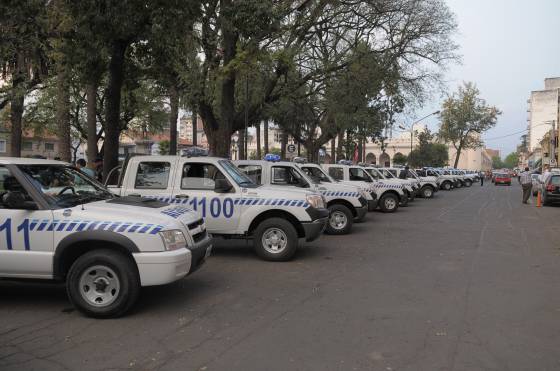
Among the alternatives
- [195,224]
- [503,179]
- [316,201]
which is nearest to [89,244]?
[195,224]

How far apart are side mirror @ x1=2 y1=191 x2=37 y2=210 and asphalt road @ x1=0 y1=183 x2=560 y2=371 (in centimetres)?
124

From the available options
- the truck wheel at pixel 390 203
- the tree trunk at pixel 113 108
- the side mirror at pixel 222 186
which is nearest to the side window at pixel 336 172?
the truck wheel at pixel 390 203

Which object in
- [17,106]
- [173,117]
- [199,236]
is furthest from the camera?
[173,117]

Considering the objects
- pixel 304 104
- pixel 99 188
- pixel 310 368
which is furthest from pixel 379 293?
pixel 304 104

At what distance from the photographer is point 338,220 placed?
12922 mm

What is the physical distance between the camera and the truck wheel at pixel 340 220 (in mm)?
12797

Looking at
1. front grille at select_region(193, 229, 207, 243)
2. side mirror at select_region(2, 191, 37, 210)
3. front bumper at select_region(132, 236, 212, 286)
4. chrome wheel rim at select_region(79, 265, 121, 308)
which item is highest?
side mirror at select_region(2, 191, 37, 210)

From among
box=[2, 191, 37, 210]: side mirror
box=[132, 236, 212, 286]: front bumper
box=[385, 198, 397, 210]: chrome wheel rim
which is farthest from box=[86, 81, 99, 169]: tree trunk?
box=[132, 236, 212, 286]: front bumper

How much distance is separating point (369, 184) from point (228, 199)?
8.45 m

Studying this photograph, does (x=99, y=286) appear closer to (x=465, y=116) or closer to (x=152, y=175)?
(x=152, y=175)

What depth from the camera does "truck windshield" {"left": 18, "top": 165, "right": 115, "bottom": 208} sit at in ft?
19.3

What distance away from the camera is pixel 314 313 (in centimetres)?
573

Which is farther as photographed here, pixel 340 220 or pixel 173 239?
pixel 340 220

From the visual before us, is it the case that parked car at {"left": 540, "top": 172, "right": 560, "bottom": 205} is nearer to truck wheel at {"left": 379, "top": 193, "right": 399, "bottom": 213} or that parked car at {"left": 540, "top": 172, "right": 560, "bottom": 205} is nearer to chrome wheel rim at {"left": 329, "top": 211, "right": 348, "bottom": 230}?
truck wheel at {"left": 379, "top": 193, "right": 399, "bottom": 213}
